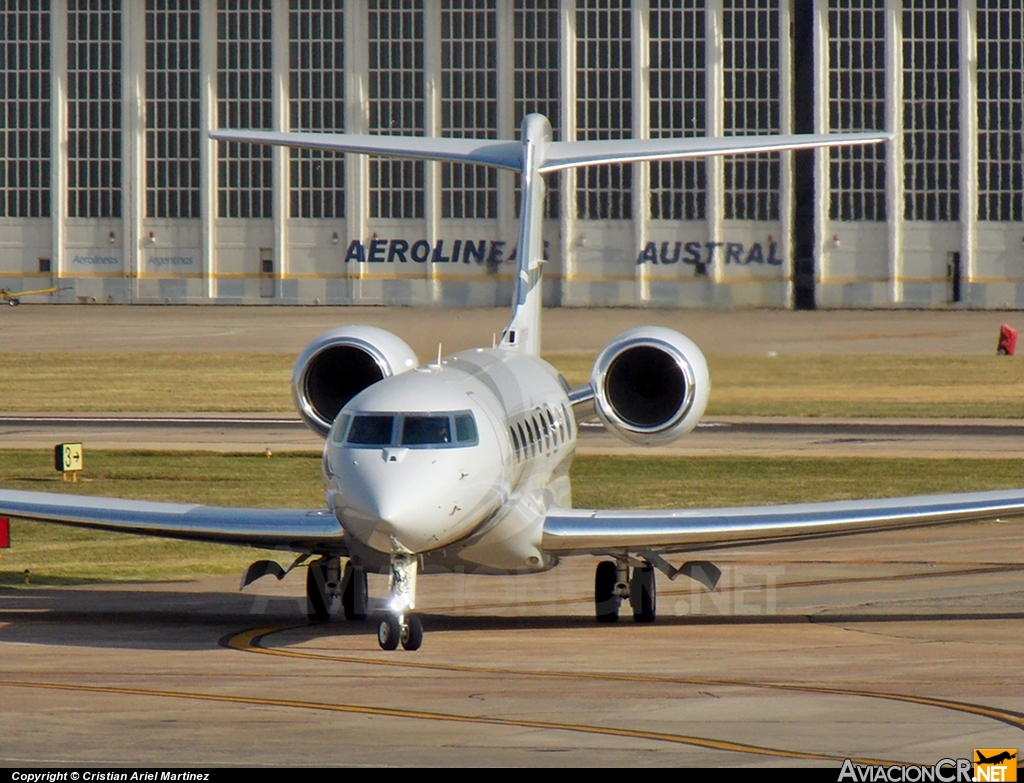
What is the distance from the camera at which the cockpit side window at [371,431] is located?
16484mm

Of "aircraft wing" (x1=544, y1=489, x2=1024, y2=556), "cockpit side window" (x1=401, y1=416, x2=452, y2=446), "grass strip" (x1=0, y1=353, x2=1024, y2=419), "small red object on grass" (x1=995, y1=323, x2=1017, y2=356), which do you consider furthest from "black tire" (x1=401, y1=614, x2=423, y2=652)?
"small red object on grass" (x1=995, y1=323, x2=1017, y2=356)

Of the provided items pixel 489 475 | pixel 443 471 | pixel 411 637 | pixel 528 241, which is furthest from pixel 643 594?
pixel 528 241

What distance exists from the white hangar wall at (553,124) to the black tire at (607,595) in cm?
5553

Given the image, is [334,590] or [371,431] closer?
[371,431]

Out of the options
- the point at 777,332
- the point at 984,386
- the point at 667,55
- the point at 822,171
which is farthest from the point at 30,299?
the point at 777,332

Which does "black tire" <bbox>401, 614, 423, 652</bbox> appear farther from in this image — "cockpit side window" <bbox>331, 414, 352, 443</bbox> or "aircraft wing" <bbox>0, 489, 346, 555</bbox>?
"cockpit side window" <bbox>331, 414, 352, 443</bbox>

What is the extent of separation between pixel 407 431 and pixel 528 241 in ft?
22.8

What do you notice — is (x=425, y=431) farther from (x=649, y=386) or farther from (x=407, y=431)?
(x=649, y=386)

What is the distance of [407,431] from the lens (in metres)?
16.5

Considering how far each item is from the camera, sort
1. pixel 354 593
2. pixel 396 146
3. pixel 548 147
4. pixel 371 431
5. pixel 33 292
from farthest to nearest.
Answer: pixel 33 292 < pixel 548 147 < pixel 396 146 < pixel 354 593 < pixel 371 431

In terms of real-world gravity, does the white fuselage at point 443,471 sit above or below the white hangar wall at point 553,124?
below

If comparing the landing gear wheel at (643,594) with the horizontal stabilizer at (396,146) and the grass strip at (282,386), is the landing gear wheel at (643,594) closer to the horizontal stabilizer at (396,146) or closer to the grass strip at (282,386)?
the horizontal stabilizer at (396,146)

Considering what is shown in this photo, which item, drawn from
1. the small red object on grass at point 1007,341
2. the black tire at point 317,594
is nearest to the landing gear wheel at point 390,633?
the black tire at point 317,594

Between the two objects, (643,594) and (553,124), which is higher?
(553,124)
